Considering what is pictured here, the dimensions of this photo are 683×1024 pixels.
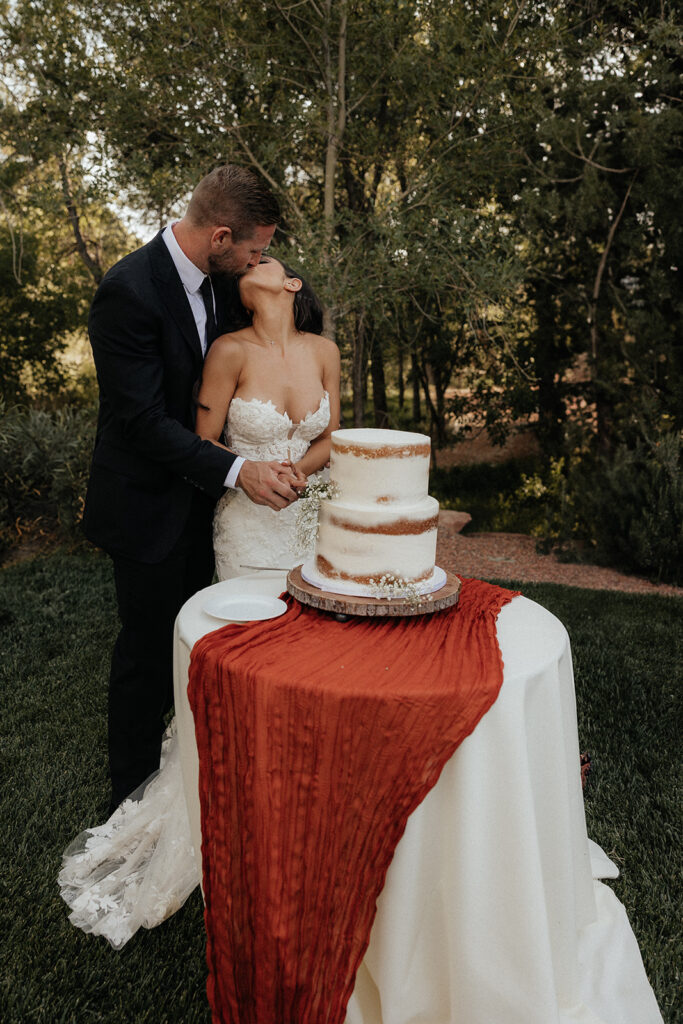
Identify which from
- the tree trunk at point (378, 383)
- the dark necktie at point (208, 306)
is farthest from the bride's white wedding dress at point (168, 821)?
the tree trunk at point (378, 383)

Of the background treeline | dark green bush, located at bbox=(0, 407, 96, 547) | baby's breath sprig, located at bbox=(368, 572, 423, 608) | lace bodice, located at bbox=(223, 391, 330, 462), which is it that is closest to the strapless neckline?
lace bodice, located at bbox=(223, 391, 330, 462)

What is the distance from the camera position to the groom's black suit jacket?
8.28ft

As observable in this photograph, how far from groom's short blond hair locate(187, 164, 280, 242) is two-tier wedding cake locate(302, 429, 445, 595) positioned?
1.04 metres

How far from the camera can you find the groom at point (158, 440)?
2.53 meters

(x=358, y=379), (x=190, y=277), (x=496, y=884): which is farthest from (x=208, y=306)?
(x=358, y=379)

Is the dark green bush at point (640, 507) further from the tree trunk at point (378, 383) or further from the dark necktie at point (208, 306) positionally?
the dark necktie at point (208, 306)

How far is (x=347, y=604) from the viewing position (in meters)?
1.98

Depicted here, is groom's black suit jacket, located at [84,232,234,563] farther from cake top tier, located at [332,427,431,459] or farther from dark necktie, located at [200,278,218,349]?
cake top tier, located at [332,427,431,459]

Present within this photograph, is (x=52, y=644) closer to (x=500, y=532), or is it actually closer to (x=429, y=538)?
(x=429, y=538)

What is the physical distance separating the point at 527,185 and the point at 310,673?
6.97 metres

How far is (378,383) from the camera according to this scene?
1002 cm

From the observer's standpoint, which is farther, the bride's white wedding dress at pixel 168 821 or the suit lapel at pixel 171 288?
the suit lapel at pixel 171 288

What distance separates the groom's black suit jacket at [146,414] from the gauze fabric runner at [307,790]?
97 cm

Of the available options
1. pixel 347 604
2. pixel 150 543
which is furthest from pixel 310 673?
pixel 150 543
